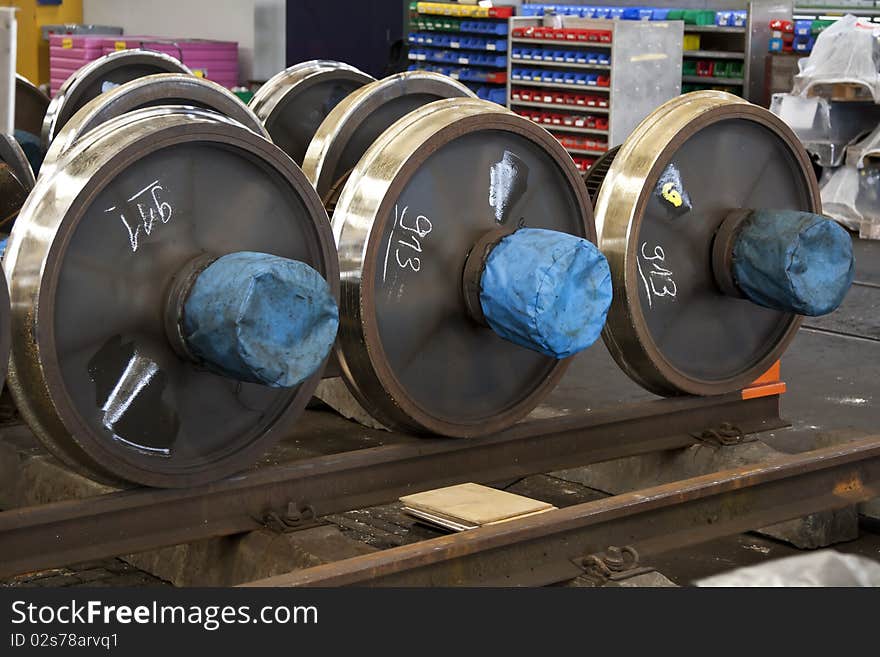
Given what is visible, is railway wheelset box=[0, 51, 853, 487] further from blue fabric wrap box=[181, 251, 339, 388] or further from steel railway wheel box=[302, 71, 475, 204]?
steel railway wheel box=[302, 71, 475, 204]

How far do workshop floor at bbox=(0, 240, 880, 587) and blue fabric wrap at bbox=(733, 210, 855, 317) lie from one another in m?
0.49

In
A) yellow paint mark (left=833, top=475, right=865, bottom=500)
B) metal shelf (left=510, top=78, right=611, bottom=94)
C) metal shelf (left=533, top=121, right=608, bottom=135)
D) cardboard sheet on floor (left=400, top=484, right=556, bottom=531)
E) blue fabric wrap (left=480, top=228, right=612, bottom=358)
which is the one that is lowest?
yellow paint mark (left=833, top=475, right=865, bottom=500)

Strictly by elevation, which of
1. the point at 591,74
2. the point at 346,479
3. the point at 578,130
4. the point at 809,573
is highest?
the point at 591,74

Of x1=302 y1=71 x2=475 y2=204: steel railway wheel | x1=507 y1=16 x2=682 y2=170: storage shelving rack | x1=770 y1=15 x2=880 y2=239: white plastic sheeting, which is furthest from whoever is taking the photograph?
x1=507 y1=16 x2=682 y2=170: storage shelving rack

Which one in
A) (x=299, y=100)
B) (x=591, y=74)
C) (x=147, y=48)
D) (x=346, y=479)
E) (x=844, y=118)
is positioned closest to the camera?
(x=346, y=479)

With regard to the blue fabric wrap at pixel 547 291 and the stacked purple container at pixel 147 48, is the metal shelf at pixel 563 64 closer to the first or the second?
the stacked purple container at pixel 147 48

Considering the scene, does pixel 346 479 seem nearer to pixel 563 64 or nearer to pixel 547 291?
pixel 547 291

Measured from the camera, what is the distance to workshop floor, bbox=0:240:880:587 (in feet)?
11.8

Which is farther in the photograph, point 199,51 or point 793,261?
point 199,51

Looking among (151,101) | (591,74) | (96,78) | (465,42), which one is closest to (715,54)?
(591,74)

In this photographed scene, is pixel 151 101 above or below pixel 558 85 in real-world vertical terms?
above

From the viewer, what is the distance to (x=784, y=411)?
4961 mm

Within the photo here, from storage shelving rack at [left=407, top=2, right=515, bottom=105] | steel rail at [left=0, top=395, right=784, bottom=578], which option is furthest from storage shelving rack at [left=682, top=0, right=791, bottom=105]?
steel rail at [left=0, top=395, right=784, bottom=578]

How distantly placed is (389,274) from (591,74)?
7852 mm
